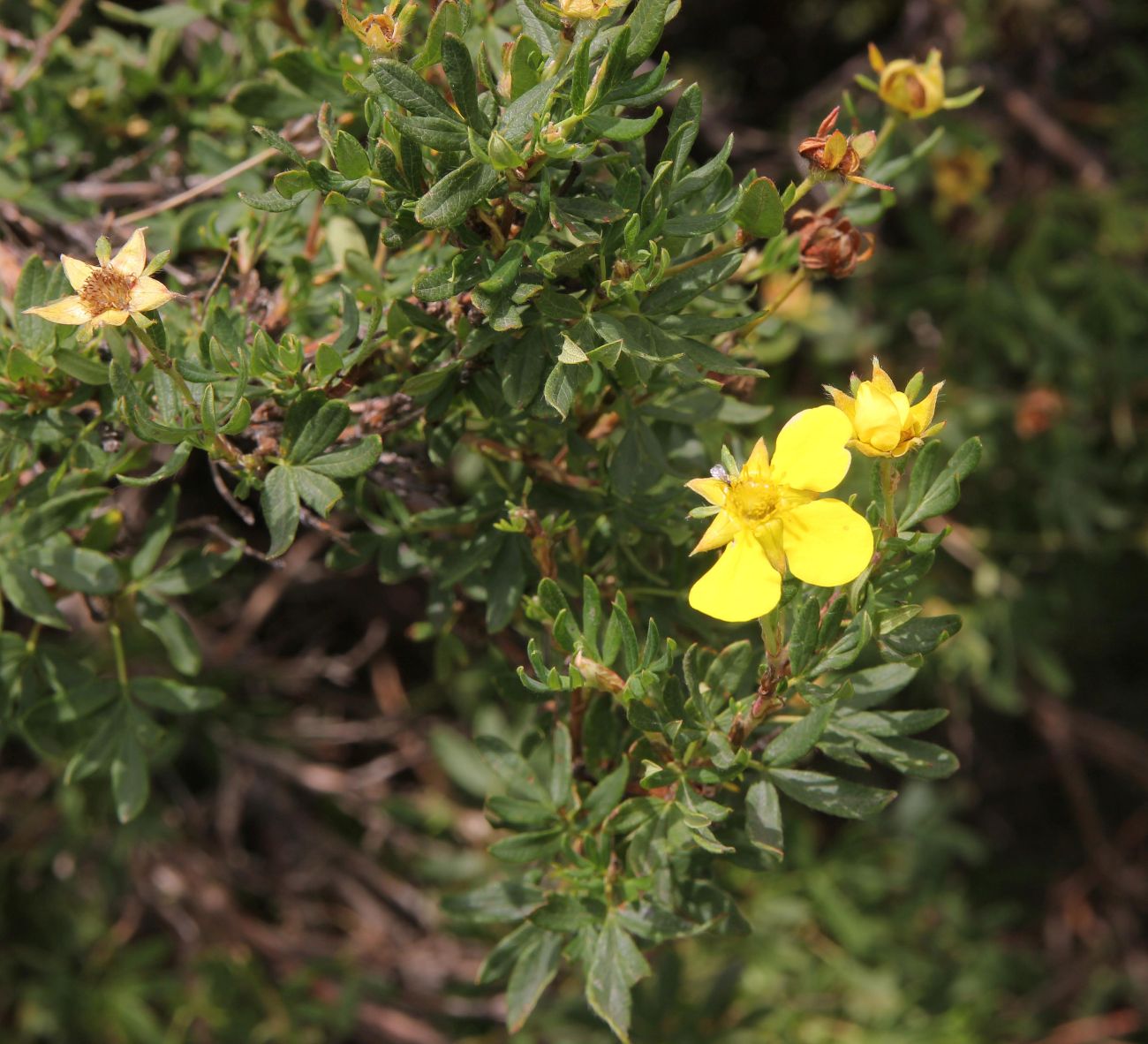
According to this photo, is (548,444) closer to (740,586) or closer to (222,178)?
(740,586)

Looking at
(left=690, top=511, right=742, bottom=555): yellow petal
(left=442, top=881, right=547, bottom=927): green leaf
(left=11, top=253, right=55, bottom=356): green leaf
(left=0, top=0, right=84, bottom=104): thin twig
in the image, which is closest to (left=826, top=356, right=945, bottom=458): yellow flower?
(left=690, top=511, right=742, bottom=555): yellow petal

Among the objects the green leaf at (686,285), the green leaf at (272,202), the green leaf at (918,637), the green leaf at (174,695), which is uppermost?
the green leaf at (272,202)

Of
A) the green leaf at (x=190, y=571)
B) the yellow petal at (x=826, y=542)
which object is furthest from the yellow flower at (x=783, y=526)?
the green leaf at (x=190, y=571)

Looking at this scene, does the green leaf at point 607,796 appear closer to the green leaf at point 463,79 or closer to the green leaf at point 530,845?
the green leaf at point 530,845

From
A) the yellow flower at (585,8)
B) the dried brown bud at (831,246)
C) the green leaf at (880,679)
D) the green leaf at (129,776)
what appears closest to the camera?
the yellow flower at (585,8)

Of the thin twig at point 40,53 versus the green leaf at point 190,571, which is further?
the thin twig at point 40,53

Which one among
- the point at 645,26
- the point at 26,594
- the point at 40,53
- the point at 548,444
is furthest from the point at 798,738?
the point at 40,53

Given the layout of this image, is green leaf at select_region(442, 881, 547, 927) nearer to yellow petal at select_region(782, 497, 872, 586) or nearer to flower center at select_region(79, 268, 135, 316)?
yellow petal at select_region(782, 497, 872, 586)

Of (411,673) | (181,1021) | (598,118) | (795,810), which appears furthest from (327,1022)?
(598,118)

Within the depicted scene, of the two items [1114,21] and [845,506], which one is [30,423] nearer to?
[845,506]
